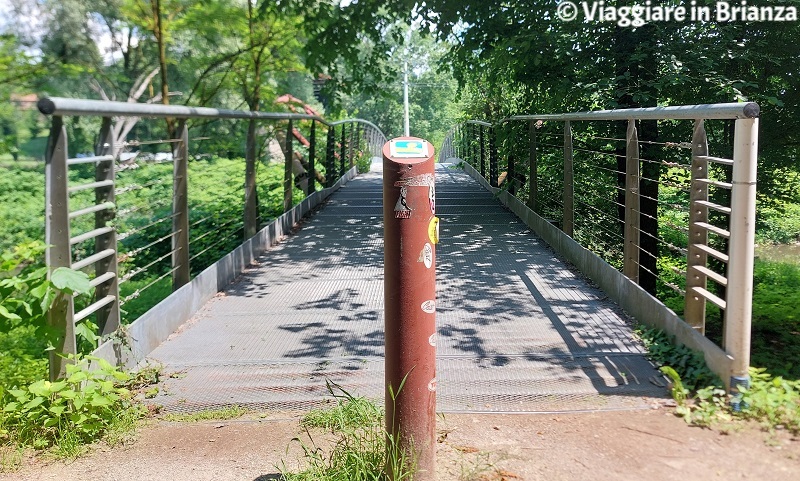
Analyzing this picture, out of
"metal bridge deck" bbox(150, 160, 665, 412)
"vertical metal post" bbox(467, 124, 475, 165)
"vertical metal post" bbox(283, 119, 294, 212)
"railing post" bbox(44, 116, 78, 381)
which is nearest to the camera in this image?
"railing post" bbox(44, 116, 78, 381)

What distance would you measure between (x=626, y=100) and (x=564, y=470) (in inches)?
247

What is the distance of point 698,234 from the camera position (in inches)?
162

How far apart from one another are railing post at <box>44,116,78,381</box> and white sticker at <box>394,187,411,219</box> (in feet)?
5.54

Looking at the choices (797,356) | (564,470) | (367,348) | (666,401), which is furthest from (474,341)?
(797,356)

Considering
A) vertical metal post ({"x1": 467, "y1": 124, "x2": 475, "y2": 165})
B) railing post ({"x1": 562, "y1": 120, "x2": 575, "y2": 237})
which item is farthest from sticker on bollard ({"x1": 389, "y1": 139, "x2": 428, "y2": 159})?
vertical metal post ({"x1": 467, "y1": 124, "x2": 475, "y2": 165})

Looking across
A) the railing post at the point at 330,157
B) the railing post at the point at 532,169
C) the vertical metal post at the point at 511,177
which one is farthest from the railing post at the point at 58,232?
the railing post at the point at 330,157

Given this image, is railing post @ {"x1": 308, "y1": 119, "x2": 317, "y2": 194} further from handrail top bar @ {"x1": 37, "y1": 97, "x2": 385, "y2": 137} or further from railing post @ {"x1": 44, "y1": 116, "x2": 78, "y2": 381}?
railing post @ {"x1": 44, "y1": 116, "x2": 78, "y2": 381}

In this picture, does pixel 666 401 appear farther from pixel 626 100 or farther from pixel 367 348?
pixel 626 100

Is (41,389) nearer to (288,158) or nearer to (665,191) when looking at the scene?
(288,158)

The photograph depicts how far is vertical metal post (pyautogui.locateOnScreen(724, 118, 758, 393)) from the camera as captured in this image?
11.1ft

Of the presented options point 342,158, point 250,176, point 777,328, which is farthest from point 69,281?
point 342,158

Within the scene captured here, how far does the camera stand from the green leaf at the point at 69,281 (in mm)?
3250

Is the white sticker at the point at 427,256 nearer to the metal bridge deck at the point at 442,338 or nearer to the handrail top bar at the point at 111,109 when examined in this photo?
the metal bridge deck at the point at 442,338

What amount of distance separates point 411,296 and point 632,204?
119 inches
